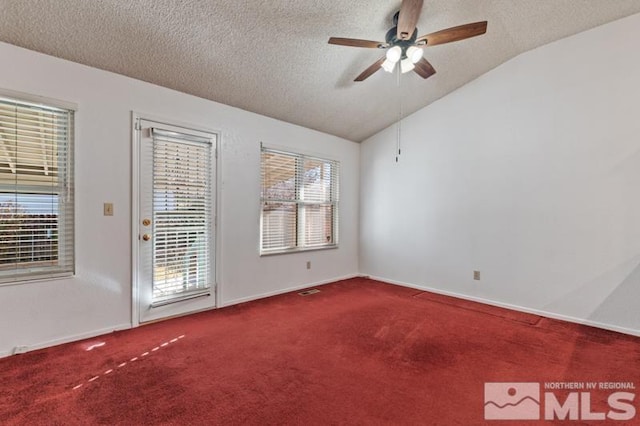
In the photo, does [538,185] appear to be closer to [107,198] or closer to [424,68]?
[424,68]

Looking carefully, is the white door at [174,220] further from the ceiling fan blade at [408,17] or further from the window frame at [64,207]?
the ceiling fan blade at [408,17]

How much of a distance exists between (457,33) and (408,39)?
0.36 m

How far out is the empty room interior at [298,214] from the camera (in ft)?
6.54

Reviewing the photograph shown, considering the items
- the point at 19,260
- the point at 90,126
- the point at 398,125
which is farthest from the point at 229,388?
the point at 398,125

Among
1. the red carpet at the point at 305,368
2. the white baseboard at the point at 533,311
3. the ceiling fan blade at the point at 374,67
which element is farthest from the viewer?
the white baseboard at the point at 533,311

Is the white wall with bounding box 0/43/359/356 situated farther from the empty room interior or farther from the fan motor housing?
the fan motor housing

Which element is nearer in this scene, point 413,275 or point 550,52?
point 550,52

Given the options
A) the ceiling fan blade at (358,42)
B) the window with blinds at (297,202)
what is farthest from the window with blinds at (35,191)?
the ceiling fan blade at (358,42)

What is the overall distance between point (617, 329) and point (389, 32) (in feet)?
11.8

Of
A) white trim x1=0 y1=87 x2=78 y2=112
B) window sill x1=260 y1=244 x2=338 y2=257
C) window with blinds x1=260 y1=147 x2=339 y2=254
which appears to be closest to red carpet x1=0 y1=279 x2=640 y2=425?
window sill x1=260 y1=244 x2=338 y2=257

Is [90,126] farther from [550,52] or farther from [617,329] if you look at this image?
[617,329]

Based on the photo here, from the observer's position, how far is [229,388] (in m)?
1.93

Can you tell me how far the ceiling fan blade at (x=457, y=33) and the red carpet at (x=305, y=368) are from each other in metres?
2.55

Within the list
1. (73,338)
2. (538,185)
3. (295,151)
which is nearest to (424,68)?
(538,185)
